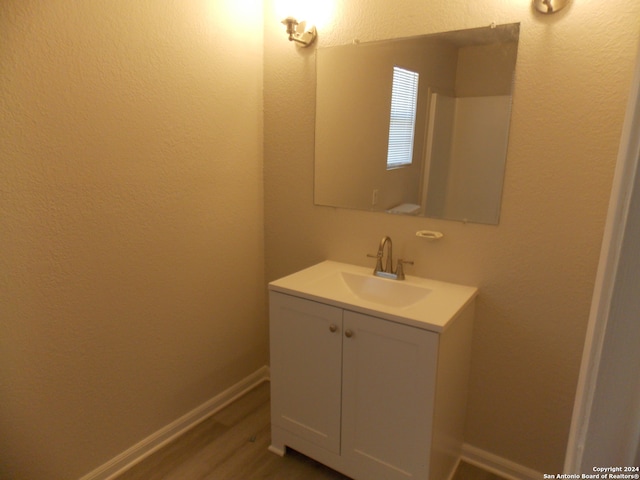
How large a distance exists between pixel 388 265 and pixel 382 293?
5.3 inches

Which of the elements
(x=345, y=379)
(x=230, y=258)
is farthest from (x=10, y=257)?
(x=345, y=379)

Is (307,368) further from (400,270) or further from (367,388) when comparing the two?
(400,270)

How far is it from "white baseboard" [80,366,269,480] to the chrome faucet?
1.07 metres

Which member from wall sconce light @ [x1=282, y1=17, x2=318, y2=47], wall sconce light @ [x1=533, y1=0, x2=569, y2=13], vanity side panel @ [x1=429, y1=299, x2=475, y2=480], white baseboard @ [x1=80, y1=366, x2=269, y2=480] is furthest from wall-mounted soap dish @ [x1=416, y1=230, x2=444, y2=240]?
white baseboard @ [x1=80, y1=366, x2=269, y2=480]

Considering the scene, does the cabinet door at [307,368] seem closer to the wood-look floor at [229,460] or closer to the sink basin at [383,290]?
the wood-look floor at [229,460]

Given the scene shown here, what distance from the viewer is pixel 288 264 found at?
2.29m

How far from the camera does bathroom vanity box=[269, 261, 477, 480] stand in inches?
58.1

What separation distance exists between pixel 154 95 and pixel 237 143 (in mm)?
484

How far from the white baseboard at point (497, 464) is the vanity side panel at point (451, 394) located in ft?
0.15

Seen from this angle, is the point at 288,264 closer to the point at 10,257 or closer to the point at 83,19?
the point at 10,257

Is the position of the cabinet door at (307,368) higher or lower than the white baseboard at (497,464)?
higher

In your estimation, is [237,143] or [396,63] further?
[237,143]

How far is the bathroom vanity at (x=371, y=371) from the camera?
4.84 feet

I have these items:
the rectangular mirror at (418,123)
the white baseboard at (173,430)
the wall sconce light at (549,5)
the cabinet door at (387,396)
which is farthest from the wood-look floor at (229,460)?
the wall sconce light at (549,5)
